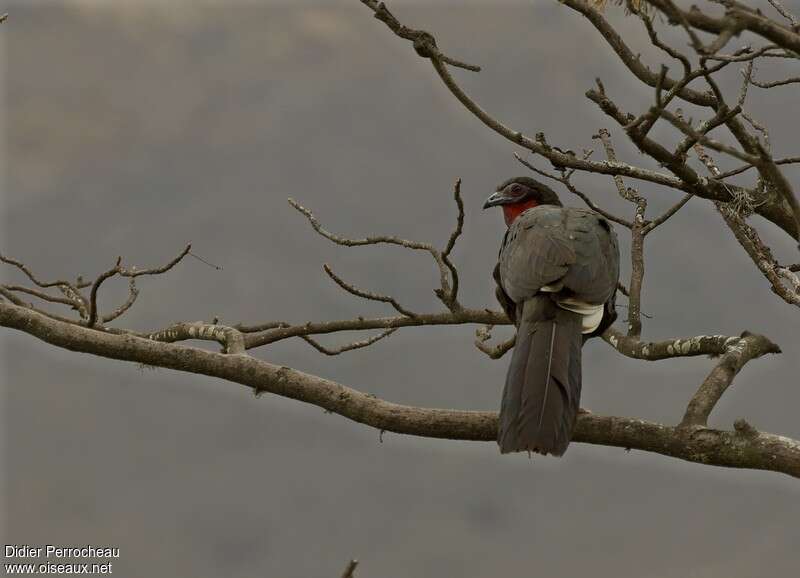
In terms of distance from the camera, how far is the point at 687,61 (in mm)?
4555

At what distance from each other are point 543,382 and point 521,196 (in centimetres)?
285

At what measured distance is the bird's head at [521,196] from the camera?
7789 mm

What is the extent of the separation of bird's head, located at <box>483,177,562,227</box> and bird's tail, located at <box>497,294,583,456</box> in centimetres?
212

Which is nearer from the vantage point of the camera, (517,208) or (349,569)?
(349,569)

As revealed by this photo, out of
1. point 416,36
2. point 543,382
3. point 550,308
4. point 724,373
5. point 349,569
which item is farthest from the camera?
point 550,308

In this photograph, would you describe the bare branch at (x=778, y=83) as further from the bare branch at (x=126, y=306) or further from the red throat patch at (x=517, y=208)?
the bare branch at (x=126, y=306)

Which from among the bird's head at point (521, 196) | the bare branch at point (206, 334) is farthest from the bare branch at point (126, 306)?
the bird's head at point (521, 196)

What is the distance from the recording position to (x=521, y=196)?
7.79 metres

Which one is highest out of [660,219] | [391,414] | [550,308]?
[660,219]

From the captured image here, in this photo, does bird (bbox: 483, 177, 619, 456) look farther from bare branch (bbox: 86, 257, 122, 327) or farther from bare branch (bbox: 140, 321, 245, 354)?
bare branch (bbox: 86, 257, 122, 327)

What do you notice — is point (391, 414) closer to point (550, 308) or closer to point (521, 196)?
point (550, 308)

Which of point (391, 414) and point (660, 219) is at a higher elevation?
point (660, 219)

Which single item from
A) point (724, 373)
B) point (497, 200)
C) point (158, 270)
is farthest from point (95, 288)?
point (724, 373)

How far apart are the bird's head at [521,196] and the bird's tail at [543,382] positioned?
2116 millimetres
